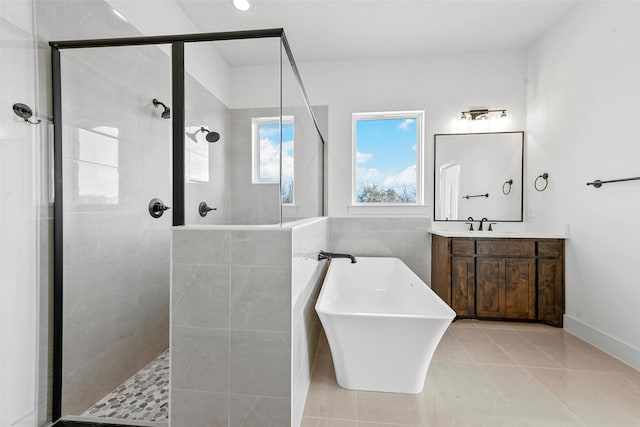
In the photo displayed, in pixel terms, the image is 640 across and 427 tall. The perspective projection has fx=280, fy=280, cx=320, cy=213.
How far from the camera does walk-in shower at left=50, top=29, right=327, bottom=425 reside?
4.29 ft

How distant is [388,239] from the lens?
10.0ft

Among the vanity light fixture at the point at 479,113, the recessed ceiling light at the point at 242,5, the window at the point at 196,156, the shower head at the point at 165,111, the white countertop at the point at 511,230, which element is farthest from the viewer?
the vanity light fixture at the point at 479,113

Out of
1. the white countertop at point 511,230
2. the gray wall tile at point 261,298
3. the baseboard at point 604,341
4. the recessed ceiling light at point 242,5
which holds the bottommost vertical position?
the baseboard at point 604,341

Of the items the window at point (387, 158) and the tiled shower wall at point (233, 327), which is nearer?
the tiled shower wall at point (233, 327)

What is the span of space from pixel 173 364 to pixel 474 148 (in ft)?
10.5

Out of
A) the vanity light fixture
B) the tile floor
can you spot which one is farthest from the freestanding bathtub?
the vanity light fixture

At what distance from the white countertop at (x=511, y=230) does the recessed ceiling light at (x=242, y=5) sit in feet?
8.44

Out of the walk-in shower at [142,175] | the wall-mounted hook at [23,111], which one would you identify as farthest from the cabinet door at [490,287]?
the wall-mounted hook at [23,111]

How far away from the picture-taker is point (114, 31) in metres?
1.61

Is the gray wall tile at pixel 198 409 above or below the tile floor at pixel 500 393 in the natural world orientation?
above

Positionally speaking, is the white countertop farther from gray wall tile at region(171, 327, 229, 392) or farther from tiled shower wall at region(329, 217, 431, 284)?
gray wall tile at region(171, 327, 229, 392)

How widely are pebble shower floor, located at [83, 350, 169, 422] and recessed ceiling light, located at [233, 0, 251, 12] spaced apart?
2719 millimetres

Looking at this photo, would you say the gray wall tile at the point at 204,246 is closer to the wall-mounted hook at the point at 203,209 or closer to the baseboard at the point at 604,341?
the wall-mounted hook at the point at 203,209

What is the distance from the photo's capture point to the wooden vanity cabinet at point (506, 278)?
2484 mm
